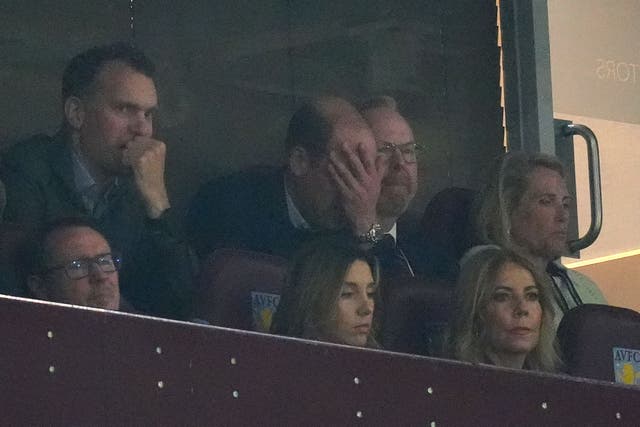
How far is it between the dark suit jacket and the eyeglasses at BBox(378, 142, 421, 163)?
2.64 ft

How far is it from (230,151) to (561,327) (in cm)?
94

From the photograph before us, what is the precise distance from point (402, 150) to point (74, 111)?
108cm

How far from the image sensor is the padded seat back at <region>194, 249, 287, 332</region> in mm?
3469

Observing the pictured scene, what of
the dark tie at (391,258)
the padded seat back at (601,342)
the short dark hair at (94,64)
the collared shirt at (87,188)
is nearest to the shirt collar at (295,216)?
the dark tie at (391,258)

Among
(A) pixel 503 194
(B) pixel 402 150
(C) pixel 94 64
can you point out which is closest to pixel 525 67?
(A) pixel 503 194

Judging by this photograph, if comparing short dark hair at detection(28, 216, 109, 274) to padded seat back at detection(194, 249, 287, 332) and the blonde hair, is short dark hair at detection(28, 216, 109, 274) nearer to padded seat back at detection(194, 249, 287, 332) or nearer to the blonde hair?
padded seat back at detection(194, 249, 287, 332)

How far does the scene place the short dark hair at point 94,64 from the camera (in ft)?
11.1

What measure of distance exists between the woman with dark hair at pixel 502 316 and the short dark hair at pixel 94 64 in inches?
36.2

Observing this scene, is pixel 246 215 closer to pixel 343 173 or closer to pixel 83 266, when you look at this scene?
pixel 343 173

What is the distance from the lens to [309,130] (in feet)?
13.3

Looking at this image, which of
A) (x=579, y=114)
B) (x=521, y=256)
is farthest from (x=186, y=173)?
(x=579, y=114)

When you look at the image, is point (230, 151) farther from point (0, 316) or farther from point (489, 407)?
point (0, 316)

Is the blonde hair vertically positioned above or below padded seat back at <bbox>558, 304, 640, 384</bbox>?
above

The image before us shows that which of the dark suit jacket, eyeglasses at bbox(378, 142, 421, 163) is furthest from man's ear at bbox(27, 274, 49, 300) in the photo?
eyeglasses at bbox(378, 142, 421, 163)
